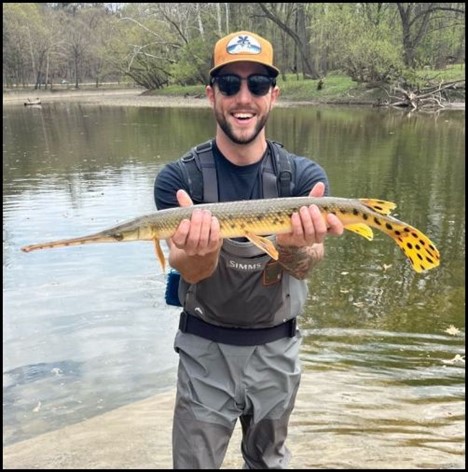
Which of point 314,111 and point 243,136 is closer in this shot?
point 243,136

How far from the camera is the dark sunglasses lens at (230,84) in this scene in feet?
10.4

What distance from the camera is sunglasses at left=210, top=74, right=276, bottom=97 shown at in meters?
3.18

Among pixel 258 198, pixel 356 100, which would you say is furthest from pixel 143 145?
pixel 356 100

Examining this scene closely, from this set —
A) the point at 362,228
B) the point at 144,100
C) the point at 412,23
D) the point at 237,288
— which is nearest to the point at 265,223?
the point at 237,288

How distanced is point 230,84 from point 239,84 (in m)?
0.05

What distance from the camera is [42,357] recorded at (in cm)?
660

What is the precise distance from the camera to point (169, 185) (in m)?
3.18

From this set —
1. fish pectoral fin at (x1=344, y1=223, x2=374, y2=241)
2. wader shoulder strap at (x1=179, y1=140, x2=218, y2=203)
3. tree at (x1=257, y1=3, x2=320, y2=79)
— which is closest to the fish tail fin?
fish pectoral fin at (x1=344, y1=223, x2=374, y2=241)

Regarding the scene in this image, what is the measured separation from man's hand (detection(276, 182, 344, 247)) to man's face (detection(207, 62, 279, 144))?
0.49 metres

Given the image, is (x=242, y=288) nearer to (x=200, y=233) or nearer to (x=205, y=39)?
(x=200, y=233)

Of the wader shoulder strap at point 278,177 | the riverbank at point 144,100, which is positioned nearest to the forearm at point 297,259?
the wader shoulder strap at point 278,177

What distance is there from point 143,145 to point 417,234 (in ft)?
74.3

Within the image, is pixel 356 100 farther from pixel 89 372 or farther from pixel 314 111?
pixel 89 372

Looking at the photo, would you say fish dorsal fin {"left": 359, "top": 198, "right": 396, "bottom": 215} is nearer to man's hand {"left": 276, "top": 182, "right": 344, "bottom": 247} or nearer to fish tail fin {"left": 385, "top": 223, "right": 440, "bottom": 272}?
fish tail fin {"left": 385, "top": 223, "right": 440, "bottom": 272}
